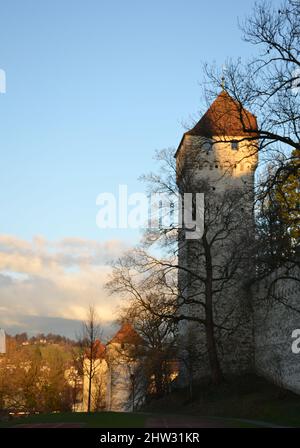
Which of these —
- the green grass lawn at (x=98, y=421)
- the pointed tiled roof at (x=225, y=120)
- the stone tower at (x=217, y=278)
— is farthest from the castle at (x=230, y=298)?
the green grass lawn at (x=98, y=421)

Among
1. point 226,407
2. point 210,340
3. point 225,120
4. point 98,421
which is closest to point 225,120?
point 225,120

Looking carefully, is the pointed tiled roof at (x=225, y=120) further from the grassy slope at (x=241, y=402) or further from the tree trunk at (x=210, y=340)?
the tree trunk at (x=210, y=340)

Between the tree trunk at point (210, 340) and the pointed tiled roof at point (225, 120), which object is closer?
the pointed tiled roof at point (225, 120)

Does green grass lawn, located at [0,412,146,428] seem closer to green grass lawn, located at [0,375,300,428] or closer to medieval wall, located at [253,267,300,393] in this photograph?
green grass lawn, located at [0,375,300,428]

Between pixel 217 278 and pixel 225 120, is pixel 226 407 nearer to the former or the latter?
pixel 217 278

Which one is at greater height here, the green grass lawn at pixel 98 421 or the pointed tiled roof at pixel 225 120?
the pointed tiled roof at pixel 225 120

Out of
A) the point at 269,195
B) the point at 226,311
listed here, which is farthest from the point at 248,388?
the point at 269,195

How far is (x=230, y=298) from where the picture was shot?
40656 mm

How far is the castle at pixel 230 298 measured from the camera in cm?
3197

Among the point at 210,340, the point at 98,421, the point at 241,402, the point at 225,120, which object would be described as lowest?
the point at 241,402

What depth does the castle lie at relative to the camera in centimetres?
3197
